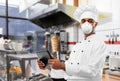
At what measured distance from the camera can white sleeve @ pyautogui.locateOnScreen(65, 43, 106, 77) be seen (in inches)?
52.7

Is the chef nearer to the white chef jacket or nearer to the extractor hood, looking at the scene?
the white chef jacket

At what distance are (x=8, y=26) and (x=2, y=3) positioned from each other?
78cm

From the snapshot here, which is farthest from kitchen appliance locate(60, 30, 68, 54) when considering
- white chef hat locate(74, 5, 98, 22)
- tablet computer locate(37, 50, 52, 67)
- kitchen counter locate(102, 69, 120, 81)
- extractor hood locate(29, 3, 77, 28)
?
tablet computer locate(37, 50, 52, 67)

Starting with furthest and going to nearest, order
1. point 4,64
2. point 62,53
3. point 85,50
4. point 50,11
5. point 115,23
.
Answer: point 62,53
point 50,11
point 115,23
point 4,64
point 85,50

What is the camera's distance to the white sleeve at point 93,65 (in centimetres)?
134

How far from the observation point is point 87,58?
1.42 metres

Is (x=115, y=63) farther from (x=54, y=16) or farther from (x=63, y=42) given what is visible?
(x=54, y=16)

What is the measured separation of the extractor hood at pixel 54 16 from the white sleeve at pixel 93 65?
9.55 feet

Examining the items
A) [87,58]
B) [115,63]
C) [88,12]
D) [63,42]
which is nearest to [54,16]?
[63,42]

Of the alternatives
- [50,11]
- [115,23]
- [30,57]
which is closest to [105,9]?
[115,23]

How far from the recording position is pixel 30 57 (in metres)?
1.58

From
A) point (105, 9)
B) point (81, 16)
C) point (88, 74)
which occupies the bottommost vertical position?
point (88, 74)

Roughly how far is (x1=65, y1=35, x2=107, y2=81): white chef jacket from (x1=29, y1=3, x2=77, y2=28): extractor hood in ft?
9.20

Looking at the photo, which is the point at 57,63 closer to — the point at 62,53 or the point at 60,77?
the point at 60,77
